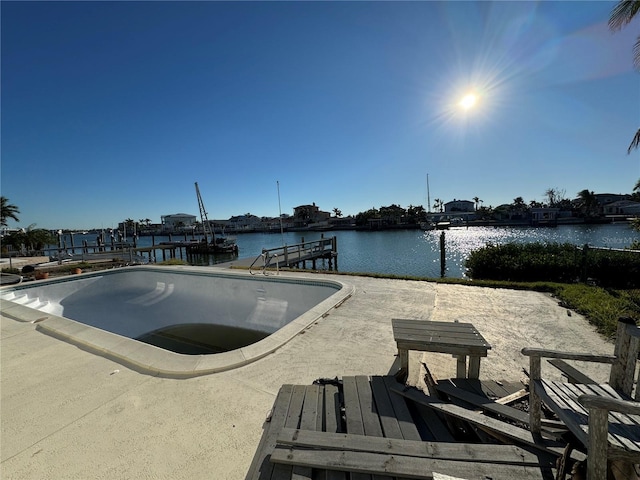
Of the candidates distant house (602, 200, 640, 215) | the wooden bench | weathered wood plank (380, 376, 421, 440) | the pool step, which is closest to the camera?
weathered wood plank (380, 376, 421, 440)

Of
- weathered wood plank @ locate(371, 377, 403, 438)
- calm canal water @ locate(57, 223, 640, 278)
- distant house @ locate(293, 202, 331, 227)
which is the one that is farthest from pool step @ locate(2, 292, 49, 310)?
distant house @ locate(293, 202, 331, 227)

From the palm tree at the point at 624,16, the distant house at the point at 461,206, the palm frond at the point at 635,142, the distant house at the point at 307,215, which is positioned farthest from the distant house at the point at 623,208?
the palm tree at the point at 624,16

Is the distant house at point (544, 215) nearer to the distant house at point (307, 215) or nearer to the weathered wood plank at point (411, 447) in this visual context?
the distant house at point (307, 215)

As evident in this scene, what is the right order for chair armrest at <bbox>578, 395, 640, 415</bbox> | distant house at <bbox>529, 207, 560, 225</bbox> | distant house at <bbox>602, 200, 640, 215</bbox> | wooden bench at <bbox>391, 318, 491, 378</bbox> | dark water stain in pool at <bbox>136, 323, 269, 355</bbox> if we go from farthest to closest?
distant house at <bbox>529, 207, 560, 225</bbox> < distant house at <bbox>602, 200, 640, 215</bbox> < dark water stain in pool at <bbox>136, 323, 269, 355</bbox> < wooden bench at <bbox>391, 318, 491, 378</bbox> < chair armrest at <bbox>578, 395, 640, 415</bbox>

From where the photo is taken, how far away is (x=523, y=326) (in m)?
4.71

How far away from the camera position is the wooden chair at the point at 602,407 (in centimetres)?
127

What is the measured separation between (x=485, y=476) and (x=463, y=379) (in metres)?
1.24

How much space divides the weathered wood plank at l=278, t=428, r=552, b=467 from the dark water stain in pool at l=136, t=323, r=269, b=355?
6.37 metres

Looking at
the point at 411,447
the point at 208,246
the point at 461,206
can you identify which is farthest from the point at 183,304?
the point at 461,206

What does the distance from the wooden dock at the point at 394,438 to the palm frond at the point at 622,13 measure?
1285 centimetres

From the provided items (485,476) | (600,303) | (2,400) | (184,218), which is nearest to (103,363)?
(2,400)

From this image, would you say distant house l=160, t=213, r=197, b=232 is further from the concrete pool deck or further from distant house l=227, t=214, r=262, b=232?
the concrete pool deck

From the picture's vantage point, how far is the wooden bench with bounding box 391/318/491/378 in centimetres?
258

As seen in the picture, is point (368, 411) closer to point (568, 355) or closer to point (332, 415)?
point (332, 415)
